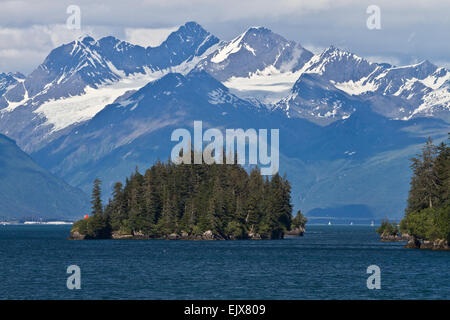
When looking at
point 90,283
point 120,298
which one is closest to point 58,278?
point 90,283

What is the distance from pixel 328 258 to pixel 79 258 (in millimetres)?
49551

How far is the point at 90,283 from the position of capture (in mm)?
136625

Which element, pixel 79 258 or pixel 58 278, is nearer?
pixel 58 278

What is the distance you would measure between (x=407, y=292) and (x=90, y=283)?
4379 cm
